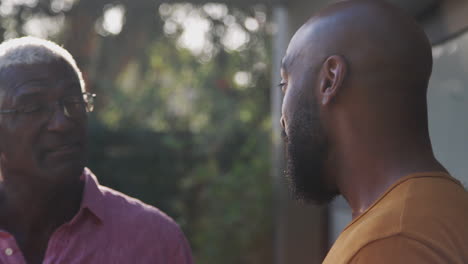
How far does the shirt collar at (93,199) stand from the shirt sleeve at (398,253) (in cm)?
143

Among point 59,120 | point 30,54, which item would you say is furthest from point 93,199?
point 30,54

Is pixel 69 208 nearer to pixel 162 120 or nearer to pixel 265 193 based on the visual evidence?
pixel 265 193

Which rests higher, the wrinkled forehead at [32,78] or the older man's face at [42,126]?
the wrinkled forehead at [32,78]

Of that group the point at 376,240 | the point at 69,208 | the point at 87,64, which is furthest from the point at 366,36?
the point at 87,64

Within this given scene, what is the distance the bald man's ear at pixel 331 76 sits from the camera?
170 centimetres

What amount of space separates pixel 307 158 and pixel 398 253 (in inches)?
21.3

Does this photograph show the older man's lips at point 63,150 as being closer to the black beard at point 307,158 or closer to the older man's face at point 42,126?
the older man's face at point 42,126

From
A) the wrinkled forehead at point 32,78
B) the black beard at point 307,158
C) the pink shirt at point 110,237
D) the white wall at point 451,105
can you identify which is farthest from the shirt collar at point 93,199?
the white wall at point 451,105

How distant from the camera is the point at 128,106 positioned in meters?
8.88

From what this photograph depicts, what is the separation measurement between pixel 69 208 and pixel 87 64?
964 cm

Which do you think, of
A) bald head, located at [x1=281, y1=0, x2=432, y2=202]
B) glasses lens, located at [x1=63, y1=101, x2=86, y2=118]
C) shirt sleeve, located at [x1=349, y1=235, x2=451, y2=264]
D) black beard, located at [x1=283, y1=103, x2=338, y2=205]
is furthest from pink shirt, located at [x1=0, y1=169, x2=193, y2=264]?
shirt sleeve, located at [x1=349, y1=235, x2=451, y2=264]

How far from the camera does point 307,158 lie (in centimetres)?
186

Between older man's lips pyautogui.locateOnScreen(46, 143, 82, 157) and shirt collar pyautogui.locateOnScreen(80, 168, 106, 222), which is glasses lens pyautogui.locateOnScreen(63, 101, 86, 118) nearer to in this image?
older man's lips pyautogui.locateOnScreen(46, 143, 82, 157)

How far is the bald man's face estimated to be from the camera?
5.91 feet
